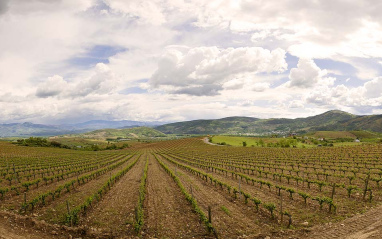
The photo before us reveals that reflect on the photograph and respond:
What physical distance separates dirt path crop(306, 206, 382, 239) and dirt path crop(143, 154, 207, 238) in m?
8.89

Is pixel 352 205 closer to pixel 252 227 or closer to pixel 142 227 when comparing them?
pixel 252 227

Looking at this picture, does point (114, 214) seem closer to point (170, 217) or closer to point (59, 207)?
point (170, 217)

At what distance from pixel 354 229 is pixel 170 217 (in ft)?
48.1

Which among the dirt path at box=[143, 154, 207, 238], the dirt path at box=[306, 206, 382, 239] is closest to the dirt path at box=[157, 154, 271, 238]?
the dirt path at box=[143, 154, 207, 238]

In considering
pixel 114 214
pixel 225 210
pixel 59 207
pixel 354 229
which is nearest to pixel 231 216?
pixel 225 210

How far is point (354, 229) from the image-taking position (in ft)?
51.2

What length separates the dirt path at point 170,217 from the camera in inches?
645

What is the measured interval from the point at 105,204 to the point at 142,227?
8162 mm

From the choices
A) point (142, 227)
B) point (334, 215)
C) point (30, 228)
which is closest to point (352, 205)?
point (334, 215)

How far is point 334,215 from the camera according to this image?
18.7 m

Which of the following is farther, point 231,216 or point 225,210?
point 225,210

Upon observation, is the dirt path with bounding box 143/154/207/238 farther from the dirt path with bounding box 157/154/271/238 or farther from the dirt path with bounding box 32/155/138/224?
the dirt path with bounding box 32/155/138/224

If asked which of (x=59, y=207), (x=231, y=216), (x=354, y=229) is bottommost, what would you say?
(x=59, y=207)

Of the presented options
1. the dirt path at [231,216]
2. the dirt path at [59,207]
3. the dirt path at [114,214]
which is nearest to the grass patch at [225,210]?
the dirt path at [231,216]
